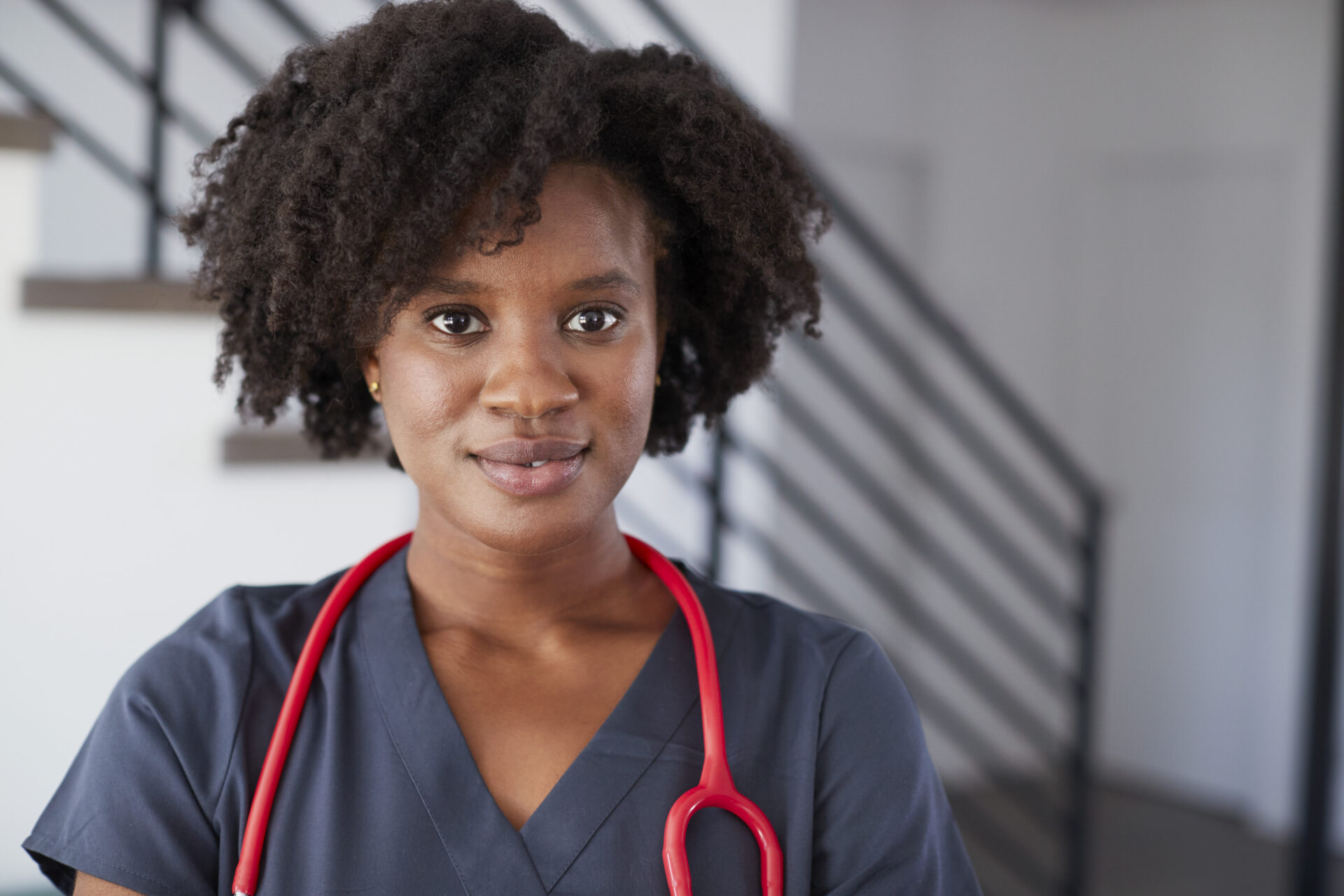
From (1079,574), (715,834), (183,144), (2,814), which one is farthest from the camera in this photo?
(1079,574)

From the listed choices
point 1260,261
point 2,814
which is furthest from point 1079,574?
point 2,814

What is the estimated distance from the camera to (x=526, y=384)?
84cm

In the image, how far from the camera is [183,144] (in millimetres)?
2902

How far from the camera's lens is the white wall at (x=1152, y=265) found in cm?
340

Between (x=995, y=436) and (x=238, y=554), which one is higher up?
(x=995, y=436)

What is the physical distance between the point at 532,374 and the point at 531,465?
70 millimetres

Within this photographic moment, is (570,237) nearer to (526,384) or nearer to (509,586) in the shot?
(526,384)

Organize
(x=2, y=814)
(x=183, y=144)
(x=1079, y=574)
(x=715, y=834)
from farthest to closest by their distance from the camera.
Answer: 1. (x=1079, y=574)
2. (x=183, y=144)
3. (x=2, y=814)
4. (x=715, y=834)

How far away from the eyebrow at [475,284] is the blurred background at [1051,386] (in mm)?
1366

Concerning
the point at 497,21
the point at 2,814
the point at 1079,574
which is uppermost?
the point at 497,21

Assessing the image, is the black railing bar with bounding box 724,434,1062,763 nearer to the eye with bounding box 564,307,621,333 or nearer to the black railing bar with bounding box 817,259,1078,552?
the black railing bar with bounding box 817,259,1078,552

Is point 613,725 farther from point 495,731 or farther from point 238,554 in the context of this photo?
point 238,554

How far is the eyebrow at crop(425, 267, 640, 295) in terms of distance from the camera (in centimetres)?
86

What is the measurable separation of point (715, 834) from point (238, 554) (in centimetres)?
119
